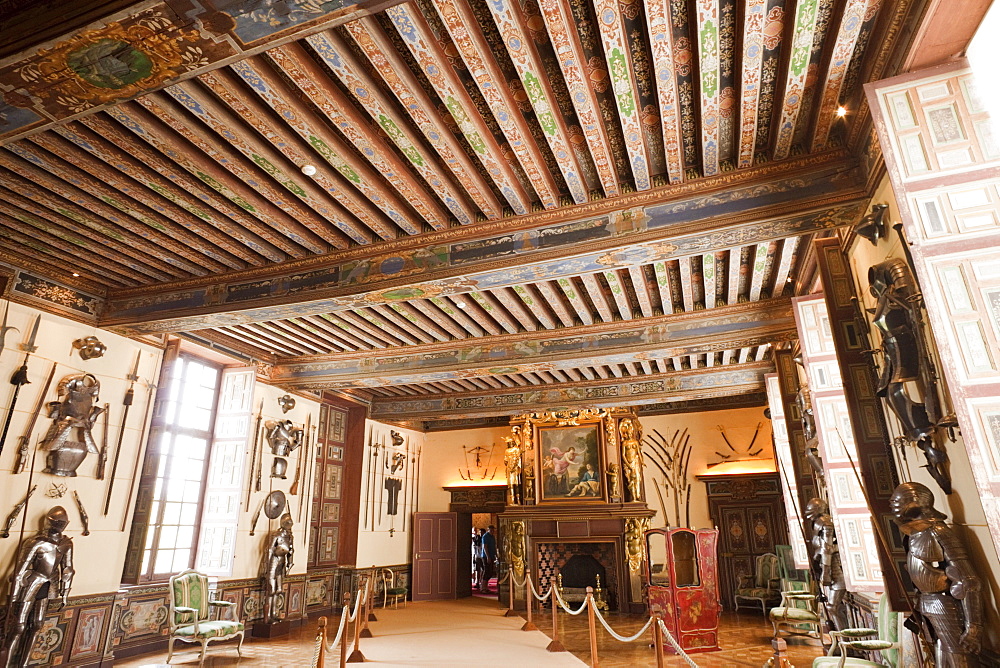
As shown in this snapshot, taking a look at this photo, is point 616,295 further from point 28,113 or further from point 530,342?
point 28,113

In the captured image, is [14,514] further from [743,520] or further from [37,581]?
[743,520]

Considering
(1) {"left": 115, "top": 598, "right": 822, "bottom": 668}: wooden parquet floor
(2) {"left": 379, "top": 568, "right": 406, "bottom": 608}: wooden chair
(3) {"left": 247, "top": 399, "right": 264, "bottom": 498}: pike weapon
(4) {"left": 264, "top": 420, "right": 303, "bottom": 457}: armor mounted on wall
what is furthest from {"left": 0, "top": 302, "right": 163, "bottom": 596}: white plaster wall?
(2) {"left": 379, "top": 568, "right": 406, "bottom": 608}: wooden chair

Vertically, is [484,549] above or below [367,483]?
below

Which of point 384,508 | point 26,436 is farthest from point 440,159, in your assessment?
point 384,508

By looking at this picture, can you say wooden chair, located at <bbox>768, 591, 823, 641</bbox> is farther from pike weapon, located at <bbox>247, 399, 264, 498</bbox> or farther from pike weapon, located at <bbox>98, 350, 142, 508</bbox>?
pike weapon, located at <bbox>98, 350, 142, 508</bbox>

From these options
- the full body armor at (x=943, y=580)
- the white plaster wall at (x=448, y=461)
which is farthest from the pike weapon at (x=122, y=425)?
the white plaster wall at (x=448, y=461)

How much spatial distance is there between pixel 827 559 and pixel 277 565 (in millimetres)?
7739

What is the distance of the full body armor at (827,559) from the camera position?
19.4ft

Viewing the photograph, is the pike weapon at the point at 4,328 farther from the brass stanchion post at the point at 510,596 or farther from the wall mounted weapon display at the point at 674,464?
the wall mounted weapon display at the point at 674,464

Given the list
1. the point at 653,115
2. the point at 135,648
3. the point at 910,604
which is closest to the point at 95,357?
the point at 135,648

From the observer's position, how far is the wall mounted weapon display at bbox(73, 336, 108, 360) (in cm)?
653

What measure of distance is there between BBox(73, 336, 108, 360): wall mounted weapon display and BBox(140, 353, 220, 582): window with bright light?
1094 millimetres

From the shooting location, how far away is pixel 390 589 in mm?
12305

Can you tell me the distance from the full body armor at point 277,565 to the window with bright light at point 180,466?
1131mm
